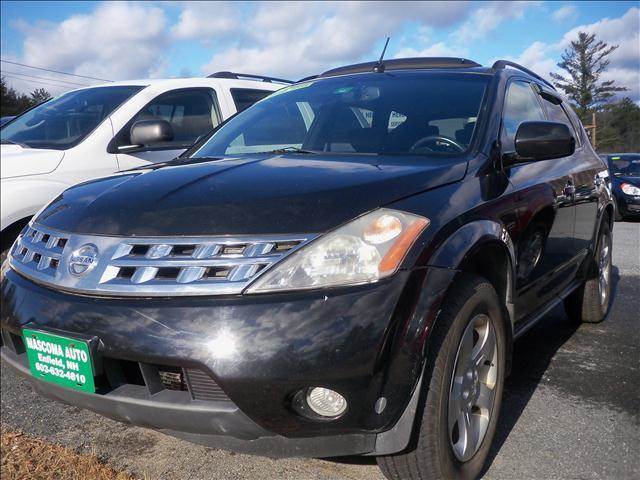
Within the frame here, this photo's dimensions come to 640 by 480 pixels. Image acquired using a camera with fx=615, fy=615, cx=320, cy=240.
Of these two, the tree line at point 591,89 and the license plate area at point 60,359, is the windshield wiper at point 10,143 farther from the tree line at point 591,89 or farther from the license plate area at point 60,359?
the tree line at point 591,89

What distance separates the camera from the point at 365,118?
3.12 m

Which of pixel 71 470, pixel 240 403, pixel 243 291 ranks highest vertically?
pixel 243 291

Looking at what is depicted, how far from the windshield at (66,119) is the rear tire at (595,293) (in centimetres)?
372

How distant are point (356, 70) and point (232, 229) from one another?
209cm

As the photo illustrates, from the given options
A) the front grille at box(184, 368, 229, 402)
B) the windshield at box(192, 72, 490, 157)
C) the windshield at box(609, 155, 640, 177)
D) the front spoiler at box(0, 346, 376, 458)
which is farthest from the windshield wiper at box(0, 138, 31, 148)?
the windshield at box(609, 155, 640, 177)

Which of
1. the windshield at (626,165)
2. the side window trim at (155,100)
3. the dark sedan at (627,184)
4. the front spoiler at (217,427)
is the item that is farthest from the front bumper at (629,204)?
the front spoiler at (217,427)

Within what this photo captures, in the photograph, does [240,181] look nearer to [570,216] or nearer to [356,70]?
[356,70]

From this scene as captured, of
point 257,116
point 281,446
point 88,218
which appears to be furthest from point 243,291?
point 257,116

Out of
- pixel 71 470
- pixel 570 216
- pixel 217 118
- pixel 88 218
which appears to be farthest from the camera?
pixel 217 118

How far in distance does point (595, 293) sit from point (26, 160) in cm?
404

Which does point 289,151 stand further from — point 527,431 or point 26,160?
point 26,160

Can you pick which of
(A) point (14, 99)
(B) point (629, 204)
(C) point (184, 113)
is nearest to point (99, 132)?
(C) point (184, 113)

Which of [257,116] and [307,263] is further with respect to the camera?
[257,116]

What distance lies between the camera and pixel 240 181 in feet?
A: 7.40
